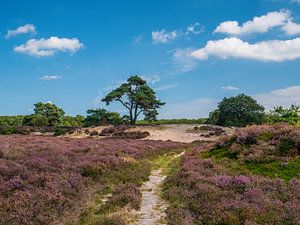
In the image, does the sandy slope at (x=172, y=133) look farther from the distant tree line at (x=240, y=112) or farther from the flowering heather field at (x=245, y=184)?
the flowering heather field at (x=245, y=184)

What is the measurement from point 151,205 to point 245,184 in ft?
12.0

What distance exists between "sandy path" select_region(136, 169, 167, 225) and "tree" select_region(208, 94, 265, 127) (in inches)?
2246

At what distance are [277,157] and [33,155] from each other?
1330 centimetres

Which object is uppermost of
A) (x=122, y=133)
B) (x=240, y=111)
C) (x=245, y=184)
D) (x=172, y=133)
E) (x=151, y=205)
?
(x=240, y=111)

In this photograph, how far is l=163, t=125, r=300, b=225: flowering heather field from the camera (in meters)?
11.0

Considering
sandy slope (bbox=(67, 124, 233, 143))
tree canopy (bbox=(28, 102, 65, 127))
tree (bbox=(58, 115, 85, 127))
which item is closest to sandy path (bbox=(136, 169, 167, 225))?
sandy slope (bbox=(67, 124, 233, 143))

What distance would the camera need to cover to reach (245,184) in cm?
1427

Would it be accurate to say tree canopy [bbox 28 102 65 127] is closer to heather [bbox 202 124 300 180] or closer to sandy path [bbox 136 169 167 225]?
heather [bbox 202 124 300 180]

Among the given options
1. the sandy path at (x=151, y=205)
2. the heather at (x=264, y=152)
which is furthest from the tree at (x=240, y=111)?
the sandy path at (x=151, y=205)

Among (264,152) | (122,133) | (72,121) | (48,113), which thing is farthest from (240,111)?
(264,152)

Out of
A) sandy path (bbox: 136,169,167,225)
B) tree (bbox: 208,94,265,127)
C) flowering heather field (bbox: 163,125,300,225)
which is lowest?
sandy path (bbox: 136,169,167,225)

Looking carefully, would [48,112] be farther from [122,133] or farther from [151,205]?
→ [151,205]

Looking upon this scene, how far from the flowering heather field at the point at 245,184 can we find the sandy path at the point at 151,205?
375mm

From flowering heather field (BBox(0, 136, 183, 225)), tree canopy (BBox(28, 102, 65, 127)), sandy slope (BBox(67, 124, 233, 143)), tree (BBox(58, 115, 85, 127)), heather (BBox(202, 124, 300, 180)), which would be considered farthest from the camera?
tree (BBox(58, 115, 85, 127))
